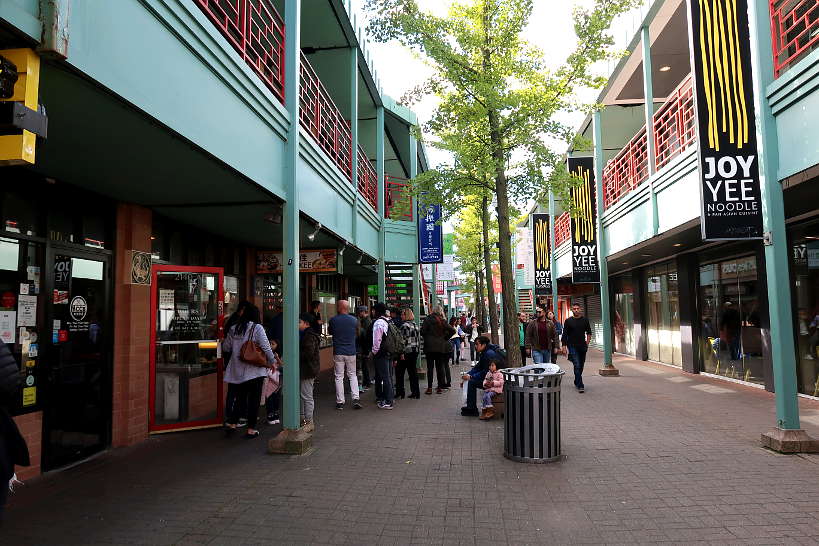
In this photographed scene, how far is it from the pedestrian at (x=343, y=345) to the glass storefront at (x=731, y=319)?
8.23 metres

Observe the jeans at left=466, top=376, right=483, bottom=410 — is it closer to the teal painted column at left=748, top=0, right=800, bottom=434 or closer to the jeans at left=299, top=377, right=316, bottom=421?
the jeans at left=299, top=377, right=316, bottom=421

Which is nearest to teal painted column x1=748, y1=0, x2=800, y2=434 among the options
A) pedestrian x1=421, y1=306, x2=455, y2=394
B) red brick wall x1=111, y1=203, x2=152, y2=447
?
pedestrian x1=421, y1=306, x2=455, y2=394

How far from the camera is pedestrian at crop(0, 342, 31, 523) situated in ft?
10.6

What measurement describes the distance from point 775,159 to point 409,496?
5.73 meters

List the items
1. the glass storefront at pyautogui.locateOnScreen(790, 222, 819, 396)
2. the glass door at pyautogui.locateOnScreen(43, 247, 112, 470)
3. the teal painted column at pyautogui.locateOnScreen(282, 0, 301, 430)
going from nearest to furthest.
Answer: the glass door at pyautogui.locateOnScreen(43, 247, 112, 470), the teal painted column at pyautogui.locateOnScreen(282, 0, 301, 430), the glass storefront at pyautogui.locateOnScreen(790, 222, 819, 396)

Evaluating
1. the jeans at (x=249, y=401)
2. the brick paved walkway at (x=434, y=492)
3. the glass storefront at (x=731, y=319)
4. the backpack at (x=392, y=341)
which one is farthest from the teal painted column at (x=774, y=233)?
the jeans at (x=249, y=401)

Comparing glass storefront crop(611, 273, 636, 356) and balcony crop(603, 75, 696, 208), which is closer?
balcony crop(603, 75, 696, 208)

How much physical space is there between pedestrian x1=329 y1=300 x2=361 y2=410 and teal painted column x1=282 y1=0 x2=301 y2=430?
2.52 meters

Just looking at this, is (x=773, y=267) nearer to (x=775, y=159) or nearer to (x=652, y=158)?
(x=775, y=159)

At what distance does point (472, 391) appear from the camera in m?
8.73

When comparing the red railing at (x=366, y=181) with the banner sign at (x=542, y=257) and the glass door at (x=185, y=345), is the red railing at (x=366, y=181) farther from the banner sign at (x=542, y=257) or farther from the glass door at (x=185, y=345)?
the banner sign at (x=542, y=257)

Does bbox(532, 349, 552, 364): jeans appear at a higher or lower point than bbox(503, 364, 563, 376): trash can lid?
lower

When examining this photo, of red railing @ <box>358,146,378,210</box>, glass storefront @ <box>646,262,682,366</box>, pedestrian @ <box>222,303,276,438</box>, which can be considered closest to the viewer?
pedestrian @ <box>222,303,276,438</box>

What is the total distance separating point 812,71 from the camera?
5719mm
